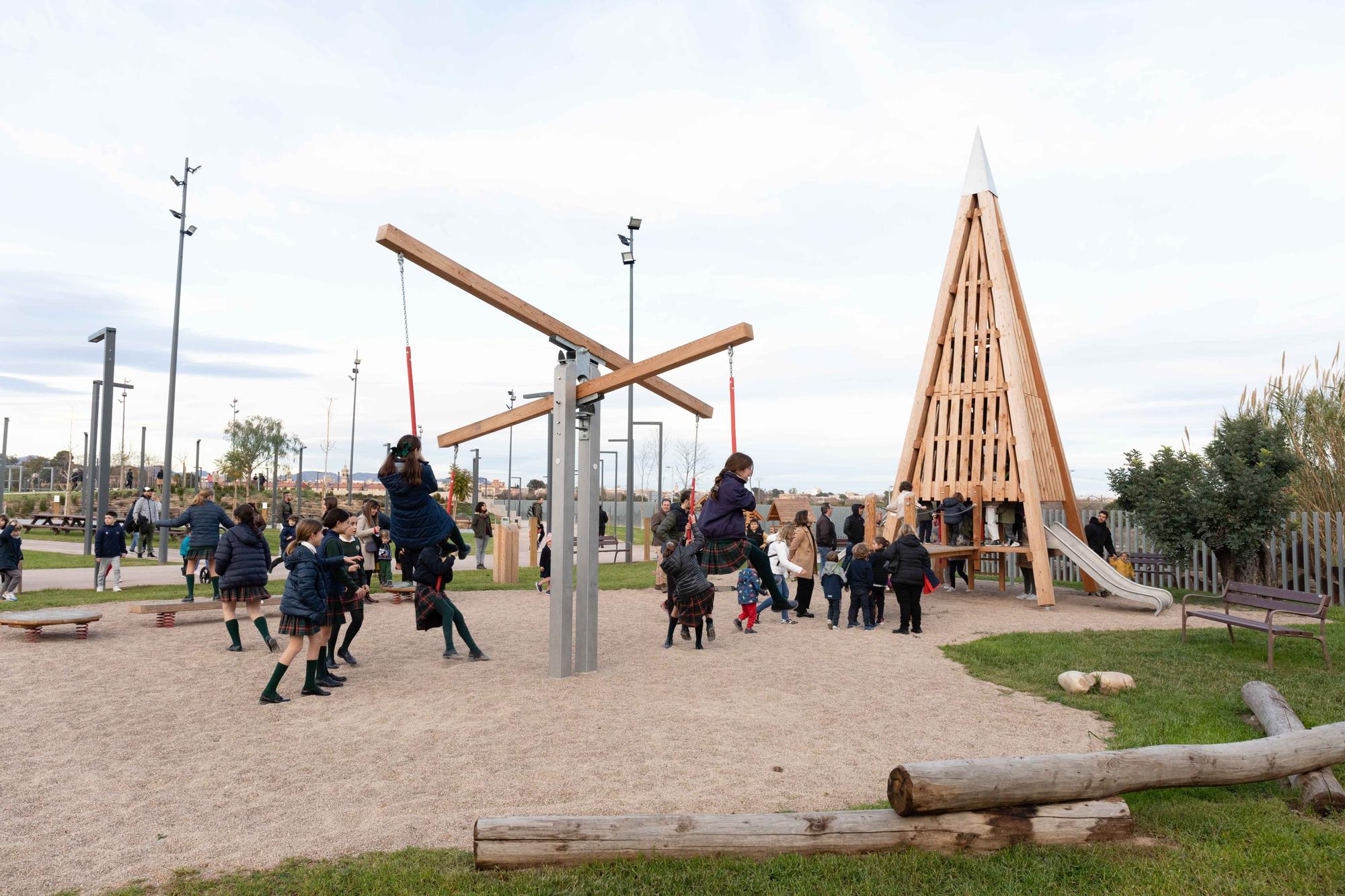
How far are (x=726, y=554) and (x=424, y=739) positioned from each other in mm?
4084

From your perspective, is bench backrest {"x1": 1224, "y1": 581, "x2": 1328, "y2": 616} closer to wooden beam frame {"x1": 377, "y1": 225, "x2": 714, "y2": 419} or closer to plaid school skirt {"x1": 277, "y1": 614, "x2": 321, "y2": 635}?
wooden beam frame {"x1": 377, "y1": 225, "x2": 714, "y2": 419}

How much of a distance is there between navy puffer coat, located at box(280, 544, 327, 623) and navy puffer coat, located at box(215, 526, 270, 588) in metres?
2.33

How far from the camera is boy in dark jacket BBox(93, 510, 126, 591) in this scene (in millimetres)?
14492

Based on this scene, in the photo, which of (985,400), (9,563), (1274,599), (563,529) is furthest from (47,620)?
(985,400)

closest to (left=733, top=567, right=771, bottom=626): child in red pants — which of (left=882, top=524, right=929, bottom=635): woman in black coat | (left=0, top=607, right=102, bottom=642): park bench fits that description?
(left=882, top=524, right=929, bottom=635): woman in black coat

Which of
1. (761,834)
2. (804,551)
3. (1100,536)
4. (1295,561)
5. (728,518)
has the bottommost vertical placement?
(761,834)

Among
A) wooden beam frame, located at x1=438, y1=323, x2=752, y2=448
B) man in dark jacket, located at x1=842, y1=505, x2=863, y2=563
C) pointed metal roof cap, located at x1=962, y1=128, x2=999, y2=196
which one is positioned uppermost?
pointed metal roof cap, located at x1=962, y1=128, x2=999, y2=196

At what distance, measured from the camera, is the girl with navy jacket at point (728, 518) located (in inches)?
358

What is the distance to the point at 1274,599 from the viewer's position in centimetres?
925

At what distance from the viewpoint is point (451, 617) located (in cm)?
880

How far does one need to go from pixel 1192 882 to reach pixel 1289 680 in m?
5.26

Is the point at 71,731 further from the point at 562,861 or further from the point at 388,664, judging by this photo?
the point at 562,861

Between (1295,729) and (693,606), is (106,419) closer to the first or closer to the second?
(693,606)

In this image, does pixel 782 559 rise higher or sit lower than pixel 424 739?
higher
